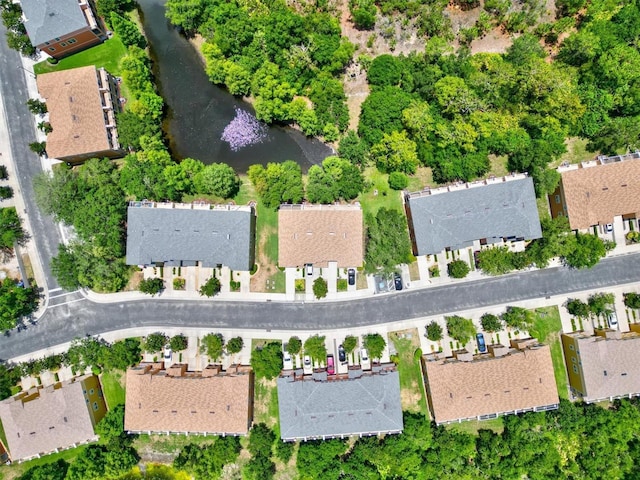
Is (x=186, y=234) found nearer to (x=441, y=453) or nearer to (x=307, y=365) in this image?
(x=307, y=365)

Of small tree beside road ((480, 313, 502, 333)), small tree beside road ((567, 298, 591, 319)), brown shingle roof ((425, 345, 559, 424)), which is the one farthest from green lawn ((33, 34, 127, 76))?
small tree beside road ((567, 298, 591, 319))

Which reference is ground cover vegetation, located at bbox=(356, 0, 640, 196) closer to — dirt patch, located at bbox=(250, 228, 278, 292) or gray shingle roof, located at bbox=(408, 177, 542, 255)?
gray shingle roof, located at bbox=(408, 177, 542, 255)

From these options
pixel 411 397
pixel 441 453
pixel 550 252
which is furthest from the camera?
pixel 411 397

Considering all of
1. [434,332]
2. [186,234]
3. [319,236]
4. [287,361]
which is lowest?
[287,361]

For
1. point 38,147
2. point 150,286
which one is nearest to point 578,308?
point 150,286

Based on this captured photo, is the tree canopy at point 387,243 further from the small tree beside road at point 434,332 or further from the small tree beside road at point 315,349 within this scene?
the small tree beside road at point 315,349

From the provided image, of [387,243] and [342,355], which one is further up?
[387,243]

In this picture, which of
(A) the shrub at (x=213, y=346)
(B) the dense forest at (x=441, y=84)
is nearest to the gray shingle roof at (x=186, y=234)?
(A) the shrub at (x=213, y=346)
